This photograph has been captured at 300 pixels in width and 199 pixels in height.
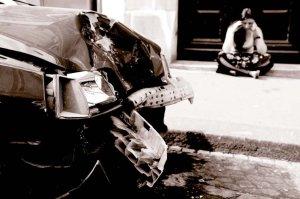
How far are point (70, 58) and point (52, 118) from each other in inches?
18.6

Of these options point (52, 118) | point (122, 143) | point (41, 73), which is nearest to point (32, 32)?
point (41, 73)

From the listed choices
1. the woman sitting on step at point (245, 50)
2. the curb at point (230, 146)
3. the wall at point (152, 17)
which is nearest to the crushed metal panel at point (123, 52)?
the curb at point (230, 146)

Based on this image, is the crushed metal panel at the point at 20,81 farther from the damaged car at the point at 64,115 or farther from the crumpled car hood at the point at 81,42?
the crumpled car hood at the point at 81,42

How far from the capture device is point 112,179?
2.34 meters

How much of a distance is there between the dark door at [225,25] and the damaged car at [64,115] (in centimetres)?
540

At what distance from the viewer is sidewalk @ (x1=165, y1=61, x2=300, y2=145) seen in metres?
3.99

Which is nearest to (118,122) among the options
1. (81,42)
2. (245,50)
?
(81,42)

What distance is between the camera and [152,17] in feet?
24.9

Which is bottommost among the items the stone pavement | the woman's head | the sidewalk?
the stone pavement

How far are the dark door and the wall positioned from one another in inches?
14.9

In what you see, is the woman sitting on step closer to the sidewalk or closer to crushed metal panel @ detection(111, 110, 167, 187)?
the sidewalk

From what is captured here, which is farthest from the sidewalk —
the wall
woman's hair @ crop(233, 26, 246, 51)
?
the wall

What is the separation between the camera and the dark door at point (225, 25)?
761cm

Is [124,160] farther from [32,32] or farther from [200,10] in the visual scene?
[200,10]
